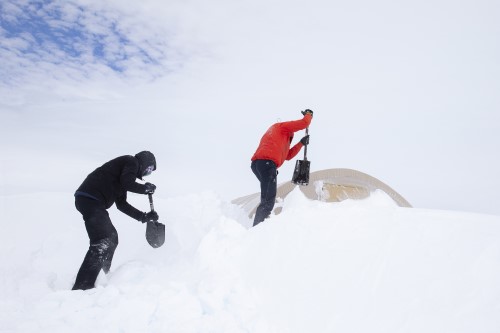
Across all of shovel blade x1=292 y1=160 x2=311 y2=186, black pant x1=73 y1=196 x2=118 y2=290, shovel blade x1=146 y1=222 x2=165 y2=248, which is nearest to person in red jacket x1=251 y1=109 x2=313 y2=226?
shovel blade x1=292 y1=160 x2=311 y2=186

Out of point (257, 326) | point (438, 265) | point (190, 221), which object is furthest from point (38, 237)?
point (438, 265)

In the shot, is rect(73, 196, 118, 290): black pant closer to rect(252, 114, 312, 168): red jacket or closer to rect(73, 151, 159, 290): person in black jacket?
rect(73, 151, 159, 290): person in black jacket

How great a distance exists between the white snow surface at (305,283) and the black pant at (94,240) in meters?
0.25

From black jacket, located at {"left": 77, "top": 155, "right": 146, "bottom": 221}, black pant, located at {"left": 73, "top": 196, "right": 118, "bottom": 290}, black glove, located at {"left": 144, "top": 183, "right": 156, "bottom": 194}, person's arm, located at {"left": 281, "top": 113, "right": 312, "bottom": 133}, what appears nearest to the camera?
black pant, located at {"left": 73, "top": 196, "right": 118, "bottom": 290}

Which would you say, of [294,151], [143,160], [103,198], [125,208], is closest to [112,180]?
[103,198]

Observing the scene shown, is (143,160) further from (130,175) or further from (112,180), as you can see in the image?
(112,180)

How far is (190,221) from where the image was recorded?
591 cm

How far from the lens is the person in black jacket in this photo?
3.32 m

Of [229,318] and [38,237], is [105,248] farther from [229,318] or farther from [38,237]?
[38,237]

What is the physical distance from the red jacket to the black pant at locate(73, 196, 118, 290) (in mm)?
2081

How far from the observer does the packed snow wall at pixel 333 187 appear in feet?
22.3

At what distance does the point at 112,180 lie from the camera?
371 centimetres

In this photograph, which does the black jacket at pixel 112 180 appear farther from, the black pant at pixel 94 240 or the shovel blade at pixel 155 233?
the shovel blade at pixel 155 233

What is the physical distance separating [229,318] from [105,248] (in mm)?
1430
